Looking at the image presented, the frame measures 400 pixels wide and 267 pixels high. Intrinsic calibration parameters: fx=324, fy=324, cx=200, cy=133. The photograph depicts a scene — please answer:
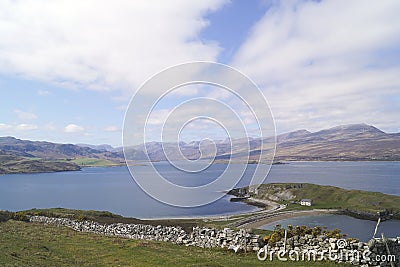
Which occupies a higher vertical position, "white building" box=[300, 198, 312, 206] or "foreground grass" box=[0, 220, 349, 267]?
"foreground grass" box=[0, 220, 349, 267]

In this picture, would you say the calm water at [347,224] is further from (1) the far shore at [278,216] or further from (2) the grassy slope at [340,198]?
(2) the grassy slope at [340,198]

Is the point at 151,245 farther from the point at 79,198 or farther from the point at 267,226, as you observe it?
the point at 79,198

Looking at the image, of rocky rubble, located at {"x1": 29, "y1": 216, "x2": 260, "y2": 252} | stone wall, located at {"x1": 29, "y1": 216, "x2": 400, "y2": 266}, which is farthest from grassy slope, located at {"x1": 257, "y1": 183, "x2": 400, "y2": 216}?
stone wall, located at {"x1": 29, "y1": 216, "x2": 400, "y2": 266}

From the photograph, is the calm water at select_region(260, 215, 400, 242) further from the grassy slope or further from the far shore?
the grassy slope

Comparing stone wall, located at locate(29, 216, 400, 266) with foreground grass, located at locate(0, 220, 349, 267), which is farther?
foreground grass, located at locate(0, 220, 349, 267)

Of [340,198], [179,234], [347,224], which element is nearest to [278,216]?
[347,224]

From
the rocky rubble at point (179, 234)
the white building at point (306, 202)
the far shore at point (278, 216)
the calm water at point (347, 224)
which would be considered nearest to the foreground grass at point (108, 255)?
the rocky rubble at point (179, 234)
